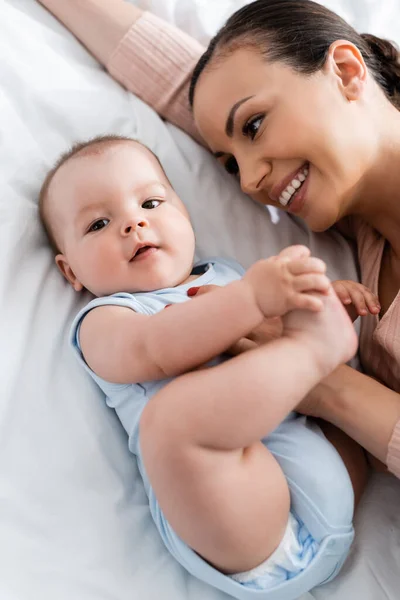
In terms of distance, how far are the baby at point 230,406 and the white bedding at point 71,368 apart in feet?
0.17

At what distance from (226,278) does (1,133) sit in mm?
533

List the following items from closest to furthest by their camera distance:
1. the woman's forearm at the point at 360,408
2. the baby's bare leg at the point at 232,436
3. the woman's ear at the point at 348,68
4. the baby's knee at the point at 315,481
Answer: the baby's bare leg at the point at 232,436 < the baby's knee at the point at 315,481 < the woman's forearm at the point at 360,408 < the woman's ear at the point at 348,68

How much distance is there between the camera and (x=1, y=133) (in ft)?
3.96

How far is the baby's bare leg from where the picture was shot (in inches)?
30.6

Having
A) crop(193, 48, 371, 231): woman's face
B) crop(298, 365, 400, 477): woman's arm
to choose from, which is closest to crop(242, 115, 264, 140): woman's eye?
crop(193, 48, 371, 231): woman's face

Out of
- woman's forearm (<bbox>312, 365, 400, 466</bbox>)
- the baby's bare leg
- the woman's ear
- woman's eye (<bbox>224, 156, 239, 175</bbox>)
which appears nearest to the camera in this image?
the baby's bare leg

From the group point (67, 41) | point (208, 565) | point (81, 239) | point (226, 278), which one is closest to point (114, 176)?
point (81, 239)

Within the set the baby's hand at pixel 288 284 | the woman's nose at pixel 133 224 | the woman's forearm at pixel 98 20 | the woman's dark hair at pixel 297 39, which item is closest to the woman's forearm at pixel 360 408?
the baby's hand at pixel 288 284

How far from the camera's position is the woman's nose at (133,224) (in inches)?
40.9

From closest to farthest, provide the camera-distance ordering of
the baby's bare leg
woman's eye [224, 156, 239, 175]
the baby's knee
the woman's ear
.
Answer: the baby's bare leg < the baby's knee < the woman's ear < woman's eye [224, 156, 239, 175]

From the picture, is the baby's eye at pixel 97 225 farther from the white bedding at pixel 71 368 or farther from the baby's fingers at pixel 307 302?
the baby's fingers at pixel 307 302

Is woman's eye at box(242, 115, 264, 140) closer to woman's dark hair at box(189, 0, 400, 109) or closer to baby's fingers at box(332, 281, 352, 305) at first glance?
woman's dark hair at box(189, 0, 400, 109)

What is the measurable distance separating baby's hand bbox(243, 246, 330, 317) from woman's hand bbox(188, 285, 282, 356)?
151 mm

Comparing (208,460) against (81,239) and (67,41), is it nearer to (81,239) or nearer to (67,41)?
(81,239)
